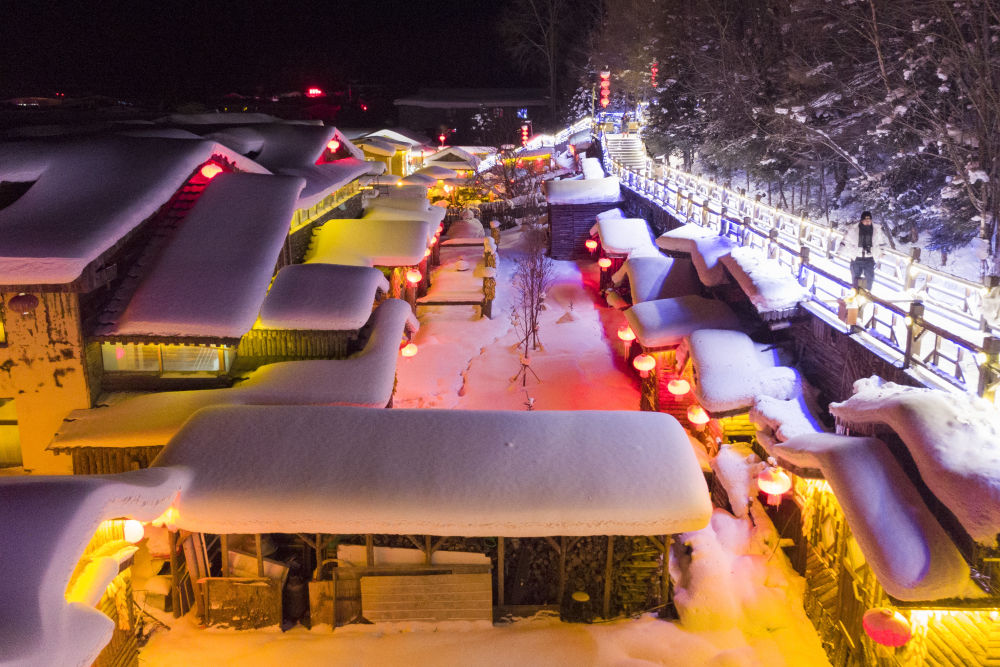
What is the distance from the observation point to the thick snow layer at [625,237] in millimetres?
24216

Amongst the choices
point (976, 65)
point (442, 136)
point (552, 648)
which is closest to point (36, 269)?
point (552, 648)

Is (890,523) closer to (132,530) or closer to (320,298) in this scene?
(132,530)

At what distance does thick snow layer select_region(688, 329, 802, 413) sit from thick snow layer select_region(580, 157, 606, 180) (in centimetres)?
2544

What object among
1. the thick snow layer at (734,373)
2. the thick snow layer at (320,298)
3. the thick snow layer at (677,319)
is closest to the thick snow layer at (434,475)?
the thick snow layer at (734,373)

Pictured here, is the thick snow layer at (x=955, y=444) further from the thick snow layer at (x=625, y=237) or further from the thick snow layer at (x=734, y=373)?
the thick snow layer at (x=625, y=237)

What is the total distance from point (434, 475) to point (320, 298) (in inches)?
246

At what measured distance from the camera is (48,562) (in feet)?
21.7

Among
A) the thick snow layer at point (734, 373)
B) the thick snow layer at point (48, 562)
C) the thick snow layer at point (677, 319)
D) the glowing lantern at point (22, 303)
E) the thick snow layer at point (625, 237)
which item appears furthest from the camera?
the thick snow layer at point (625, 237)

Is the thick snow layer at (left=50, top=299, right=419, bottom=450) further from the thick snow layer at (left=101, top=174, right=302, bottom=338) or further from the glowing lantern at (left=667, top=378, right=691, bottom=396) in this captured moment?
the glowing lantern at (left=667, top=378, right=691, bottom=396)

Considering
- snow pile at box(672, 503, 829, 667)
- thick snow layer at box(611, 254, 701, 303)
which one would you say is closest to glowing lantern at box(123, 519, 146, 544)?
snow pile at box(672, 503, 829, 667)

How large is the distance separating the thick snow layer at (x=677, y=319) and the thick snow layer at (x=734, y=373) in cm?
86

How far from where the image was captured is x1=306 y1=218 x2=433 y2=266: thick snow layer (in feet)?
61.9

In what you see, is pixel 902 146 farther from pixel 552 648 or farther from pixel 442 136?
pixel 442 136

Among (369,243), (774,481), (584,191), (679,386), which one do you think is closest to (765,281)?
(679,386)
